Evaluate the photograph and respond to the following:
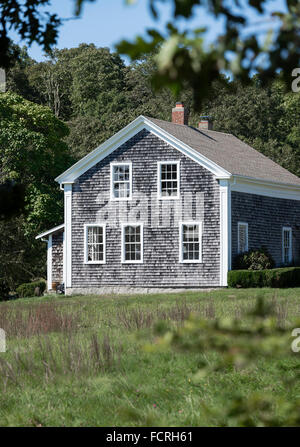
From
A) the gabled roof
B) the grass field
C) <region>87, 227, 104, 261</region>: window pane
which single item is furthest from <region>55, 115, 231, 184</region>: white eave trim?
the grass field

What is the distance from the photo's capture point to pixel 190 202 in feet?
102

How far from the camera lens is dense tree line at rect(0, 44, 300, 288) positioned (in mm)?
40500

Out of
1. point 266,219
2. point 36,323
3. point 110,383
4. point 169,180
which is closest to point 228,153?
point 266,219

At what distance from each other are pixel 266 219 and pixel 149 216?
5.23 metres

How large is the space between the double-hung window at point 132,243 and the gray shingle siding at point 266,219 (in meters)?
3.75

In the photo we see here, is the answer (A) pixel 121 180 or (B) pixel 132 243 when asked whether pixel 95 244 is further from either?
(A) pixel 121 180

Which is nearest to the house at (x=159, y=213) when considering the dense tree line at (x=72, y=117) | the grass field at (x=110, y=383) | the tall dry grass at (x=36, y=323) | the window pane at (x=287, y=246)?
the window pane at (x=287, y=246)

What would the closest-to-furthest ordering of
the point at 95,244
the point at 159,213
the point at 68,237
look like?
the point at 159,213 → the point at 95,244 → the point at 68,237

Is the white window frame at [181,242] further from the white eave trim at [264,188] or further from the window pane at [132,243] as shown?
the white eave trim at [264,188]

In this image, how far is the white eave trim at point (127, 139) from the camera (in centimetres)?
3072

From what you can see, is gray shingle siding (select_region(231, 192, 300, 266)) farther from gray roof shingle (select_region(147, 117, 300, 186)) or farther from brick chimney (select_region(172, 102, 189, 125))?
brick chimney (select_region(172, 102, 189, 125))

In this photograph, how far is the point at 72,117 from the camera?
67.4 m
